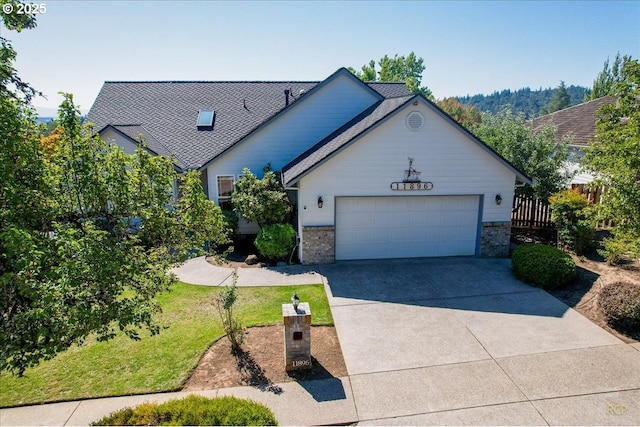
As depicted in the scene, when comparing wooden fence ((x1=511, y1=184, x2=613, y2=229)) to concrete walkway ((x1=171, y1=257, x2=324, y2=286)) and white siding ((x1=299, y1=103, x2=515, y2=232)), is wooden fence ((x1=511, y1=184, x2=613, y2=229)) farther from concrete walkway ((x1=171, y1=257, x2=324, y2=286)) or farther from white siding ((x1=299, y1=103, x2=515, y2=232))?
concrete walkway ((x1=171, y1=257, x2=324, y2=286))

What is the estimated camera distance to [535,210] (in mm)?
15531

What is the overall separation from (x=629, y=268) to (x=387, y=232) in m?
7.21

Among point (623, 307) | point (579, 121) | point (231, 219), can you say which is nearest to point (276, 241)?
point (231, 219)

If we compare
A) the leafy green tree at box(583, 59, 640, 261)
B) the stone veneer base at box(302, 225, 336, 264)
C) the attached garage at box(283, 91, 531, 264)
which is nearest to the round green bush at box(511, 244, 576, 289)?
the attached garage at box(283, 91, 531, 264)

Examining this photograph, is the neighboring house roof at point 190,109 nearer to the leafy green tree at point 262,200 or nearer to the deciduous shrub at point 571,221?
the leafy green tree at point 262,200

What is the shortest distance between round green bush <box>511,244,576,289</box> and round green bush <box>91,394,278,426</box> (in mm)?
9101

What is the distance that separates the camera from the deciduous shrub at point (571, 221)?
13.1 meters

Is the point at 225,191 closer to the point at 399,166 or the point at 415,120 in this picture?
the point at 399,166

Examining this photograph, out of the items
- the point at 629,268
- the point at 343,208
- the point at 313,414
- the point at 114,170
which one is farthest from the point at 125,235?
the point at 629,268

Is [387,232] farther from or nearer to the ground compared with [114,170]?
nearer to the ground

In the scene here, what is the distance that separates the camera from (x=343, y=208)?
13.2m

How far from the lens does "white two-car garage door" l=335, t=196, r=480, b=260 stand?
1328 centimetres

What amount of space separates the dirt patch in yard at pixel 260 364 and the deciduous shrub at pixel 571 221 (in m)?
9.63

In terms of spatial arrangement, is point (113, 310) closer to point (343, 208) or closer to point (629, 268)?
point (343, 208)
